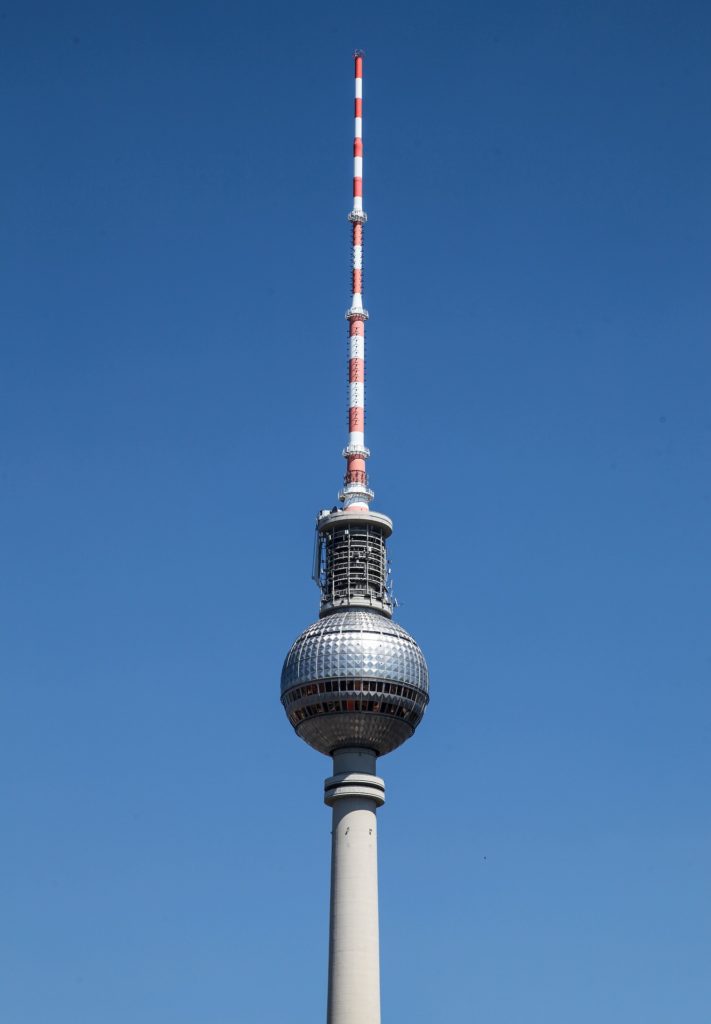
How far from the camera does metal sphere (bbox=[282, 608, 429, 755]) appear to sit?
16088 centimetres

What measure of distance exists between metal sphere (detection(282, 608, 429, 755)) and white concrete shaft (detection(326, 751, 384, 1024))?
3084 mm

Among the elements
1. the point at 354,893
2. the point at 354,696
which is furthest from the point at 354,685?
the point at 354,893

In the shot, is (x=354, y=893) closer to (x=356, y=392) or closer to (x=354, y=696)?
(x=354, y=696)

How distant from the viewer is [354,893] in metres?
155

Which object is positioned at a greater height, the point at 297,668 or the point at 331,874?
the point at 297,668

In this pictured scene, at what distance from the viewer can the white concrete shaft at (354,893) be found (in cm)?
15150

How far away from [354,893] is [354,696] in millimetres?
18516

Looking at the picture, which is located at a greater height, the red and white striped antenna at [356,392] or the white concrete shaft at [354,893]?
the red and white striped antenna at [356,392]

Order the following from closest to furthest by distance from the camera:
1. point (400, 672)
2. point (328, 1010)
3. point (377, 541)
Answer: point (328, 1010) → point (400, 672) → point (377, 541)

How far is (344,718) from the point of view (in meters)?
161

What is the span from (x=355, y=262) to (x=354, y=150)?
1260 cm

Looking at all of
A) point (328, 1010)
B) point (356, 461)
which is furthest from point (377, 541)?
point (328, 1010)

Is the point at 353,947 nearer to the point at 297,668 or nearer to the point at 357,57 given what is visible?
the point at 297,668

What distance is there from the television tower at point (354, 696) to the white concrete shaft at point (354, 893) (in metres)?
0.09
